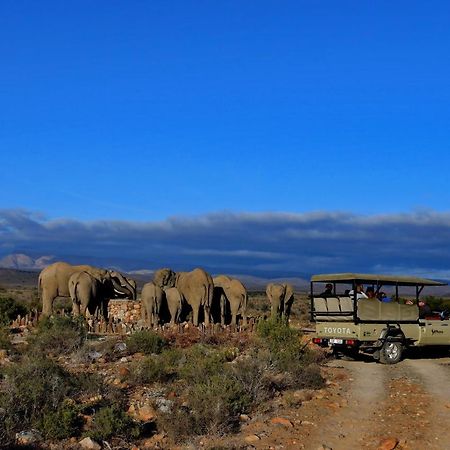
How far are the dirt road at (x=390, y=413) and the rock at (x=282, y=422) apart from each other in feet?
1.70

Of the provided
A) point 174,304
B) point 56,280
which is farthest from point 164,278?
point 56,280

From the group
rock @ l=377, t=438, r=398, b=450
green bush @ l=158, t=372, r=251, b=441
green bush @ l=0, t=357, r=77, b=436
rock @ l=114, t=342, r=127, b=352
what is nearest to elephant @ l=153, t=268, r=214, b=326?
rock @ l=114, t=342, r=127, b=352

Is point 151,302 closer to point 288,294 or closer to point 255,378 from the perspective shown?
point 288,294

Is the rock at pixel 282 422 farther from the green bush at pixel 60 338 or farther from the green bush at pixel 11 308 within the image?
the green bush at pixel 11 308

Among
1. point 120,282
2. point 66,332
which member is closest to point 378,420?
point 66,332

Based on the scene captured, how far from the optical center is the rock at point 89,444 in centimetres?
1070


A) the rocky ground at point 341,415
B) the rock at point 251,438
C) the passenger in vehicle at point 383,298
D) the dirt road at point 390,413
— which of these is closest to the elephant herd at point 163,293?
the passenger in vehicle at point 383,298

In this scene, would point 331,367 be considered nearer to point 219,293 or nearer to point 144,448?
point 144,448

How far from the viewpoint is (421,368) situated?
1866cm

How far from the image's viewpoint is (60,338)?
20.8m

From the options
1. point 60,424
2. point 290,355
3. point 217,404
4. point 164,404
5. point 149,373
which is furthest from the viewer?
point 290,355

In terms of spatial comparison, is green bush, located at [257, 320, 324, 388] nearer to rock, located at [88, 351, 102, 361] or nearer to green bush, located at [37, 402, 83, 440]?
rock, located at [88, 351, 102, 361]

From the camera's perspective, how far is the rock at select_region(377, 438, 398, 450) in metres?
10.7

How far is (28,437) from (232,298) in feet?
65.0
